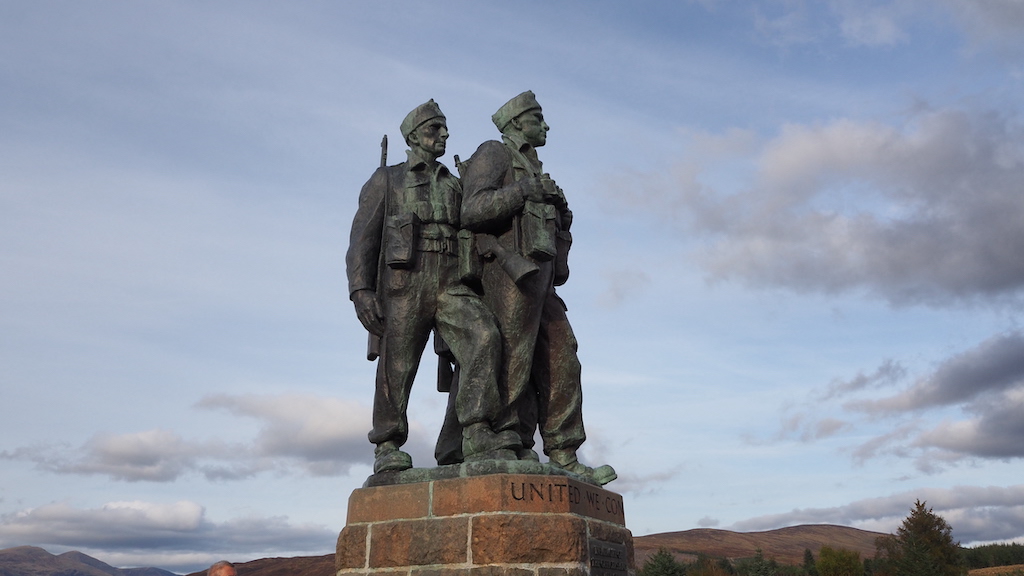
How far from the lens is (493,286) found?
7.70 meters

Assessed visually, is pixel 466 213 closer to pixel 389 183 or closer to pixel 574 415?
pixel 389 183

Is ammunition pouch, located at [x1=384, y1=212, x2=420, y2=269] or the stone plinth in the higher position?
ammunition pouch, located at [x1=384, y1=212, x2=420, y2=269]

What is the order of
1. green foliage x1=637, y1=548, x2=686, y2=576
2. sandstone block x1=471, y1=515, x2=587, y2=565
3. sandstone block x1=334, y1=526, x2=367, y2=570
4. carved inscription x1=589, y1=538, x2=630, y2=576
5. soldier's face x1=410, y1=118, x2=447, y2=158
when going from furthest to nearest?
green foliage x1=637, y1=548, x2=686, y2=576, soldier's face x1=410, y1=118, x2=447, y2=158, sandstone block x1=334, y1=526, x2=367, y2=570, carved inscription x1=589, y1=538, x2=630, y2=576, sandstone block x1=471, y1=515, x2=587, y2=565

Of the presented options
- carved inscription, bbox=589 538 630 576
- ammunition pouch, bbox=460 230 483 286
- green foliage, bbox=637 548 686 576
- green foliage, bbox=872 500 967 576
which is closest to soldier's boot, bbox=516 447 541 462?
carved inscription, bbox=589 538 630 576

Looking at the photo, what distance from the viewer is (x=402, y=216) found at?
7.72 metres

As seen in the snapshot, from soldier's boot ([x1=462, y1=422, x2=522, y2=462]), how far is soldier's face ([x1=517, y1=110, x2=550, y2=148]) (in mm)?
2566

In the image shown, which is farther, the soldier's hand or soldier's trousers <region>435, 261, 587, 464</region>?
the soldier's hand

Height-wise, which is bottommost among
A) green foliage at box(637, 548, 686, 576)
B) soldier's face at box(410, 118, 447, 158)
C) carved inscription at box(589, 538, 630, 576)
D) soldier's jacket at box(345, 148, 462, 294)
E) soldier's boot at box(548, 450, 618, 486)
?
carved inscription at box(589, 538, 630, 576)

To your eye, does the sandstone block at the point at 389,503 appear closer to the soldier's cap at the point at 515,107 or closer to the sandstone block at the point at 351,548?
the sandstone block at the point at 351,548

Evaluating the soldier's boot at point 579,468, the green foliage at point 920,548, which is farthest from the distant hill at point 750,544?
the soldier's boot at point 579,468

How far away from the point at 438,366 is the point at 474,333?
1.03 m

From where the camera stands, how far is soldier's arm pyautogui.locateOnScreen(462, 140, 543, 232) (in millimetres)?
7516

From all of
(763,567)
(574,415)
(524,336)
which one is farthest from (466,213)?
(763,567)

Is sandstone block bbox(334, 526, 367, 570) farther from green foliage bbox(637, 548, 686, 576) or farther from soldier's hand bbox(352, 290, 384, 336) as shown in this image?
green foliage bbox(637, 548, 686, 576)
